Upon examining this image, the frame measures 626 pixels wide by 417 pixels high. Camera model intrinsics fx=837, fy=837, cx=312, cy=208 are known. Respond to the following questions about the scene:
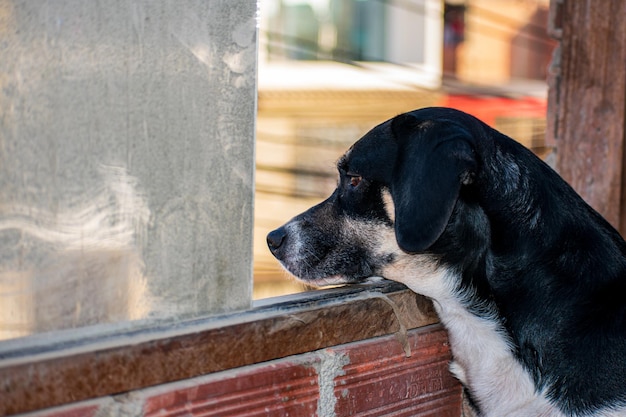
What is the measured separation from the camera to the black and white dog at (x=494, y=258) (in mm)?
2277

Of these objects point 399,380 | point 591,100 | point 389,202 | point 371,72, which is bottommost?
point 399,380

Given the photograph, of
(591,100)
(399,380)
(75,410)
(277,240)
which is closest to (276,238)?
(277,240)

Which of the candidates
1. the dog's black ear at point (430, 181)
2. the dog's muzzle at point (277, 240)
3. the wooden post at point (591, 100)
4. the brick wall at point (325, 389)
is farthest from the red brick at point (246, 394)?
the wooden post at point (591, 100)

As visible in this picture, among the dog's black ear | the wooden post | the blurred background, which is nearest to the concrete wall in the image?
the dog's black ear

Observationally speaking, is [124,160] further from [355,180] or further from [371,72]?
[371,72]

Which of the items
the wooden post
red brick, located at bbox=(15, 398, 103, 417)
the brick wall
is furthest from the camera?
the wooden post

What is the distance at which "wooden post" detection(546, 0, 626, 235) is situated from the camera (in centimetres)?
380

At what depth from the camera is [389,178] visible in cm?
251

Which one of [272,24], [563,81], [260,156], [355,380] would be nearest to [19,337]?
[355,380]

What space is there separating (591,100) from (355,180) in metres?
1.77

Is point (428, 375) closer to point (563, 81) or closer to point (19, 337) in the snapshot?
point (19, 337)

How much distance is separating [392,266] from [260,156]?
36.9ft

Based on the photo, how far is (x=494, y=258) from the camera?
2.42 m

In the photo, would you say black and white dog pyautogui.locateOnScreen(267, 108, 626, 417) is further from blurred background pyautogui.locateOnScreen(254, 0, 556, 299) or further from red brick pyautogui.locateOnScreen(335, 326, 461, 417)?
blurred background pyautogui.locateOnScreen(254, 0, 556, 299)
